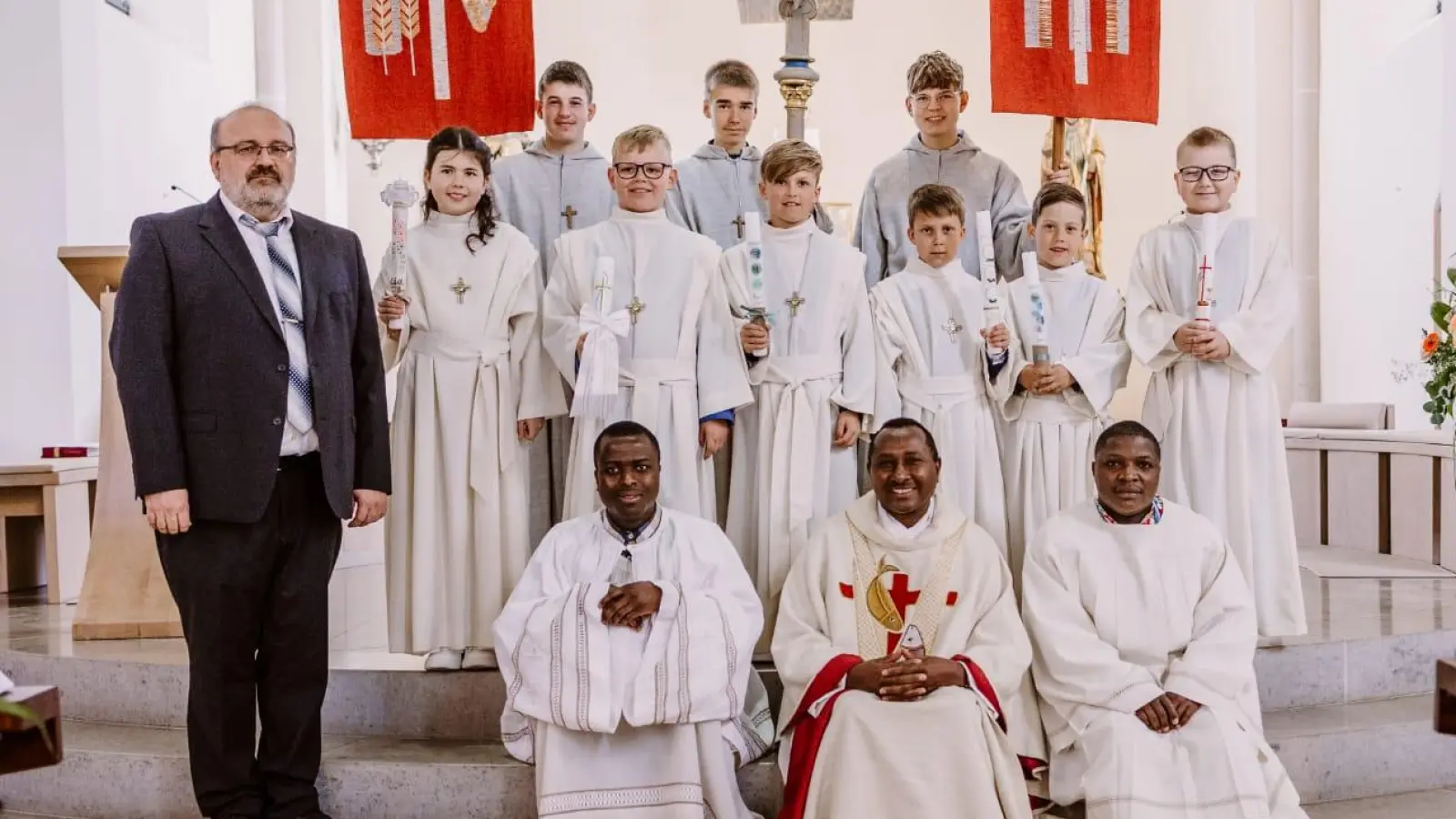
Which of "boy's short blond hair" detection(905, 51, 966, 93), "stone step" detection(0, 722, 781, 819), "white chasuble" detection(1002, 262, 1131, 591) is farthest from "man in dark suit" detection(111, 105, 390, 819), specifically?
"boy's short blond hair" detection(905, 51, 966, 93)

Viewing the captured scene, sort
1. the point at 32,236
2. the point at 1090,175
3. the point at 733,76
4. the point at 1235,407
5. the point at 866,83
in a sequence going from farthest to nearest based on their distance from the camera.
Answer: the point at 866,83 < the point at 1090,175 < the point at 32,236 < the point at 733,76 < the point at 1235,407

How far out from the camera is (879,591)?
4.48m

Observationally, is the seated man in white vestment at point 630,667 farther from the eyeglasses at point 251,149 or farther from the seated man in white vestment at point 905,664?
the eyeglasses at point 251,149

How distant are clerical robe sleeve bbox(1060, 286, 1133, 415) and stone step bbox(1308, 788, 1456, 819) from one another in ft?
4.93

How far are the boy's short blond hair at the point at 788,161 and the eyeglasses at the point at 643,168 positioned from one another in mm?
370

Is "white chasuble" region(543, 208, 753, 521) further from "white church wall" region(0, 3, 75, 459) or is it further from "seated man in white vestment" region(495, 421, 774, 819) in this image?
"white church wall" region(0, 3, 75, 459)

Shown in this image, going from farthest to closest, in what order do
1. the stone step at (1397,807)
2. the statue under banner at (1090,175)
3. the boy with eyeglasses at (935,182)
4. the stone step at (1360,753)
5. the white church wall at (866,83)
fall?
the white church wall at (866,83), the statue under banner at (1090,175), the boy with eyeglasses at (935,182), the stone step at (1360,753), the stone step at (1397,807)

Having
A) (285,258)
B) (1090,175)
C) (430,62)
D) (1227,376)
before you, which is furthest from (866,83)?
(285,258)

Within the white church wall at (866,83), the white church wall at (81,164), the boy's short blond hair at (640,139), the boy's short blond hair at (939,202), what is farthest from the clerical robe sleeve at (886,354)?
the white church wall at (866,83)

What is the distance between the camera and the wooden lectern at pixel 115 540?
5867mm

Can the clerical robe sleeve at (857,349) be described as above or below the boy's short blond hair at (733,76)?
below

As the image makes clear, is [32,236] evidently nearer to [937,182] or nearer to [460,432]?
[460,432]

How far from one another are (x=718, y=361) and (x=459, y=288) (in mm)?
930

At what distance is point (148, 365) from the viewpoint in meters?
3.89
